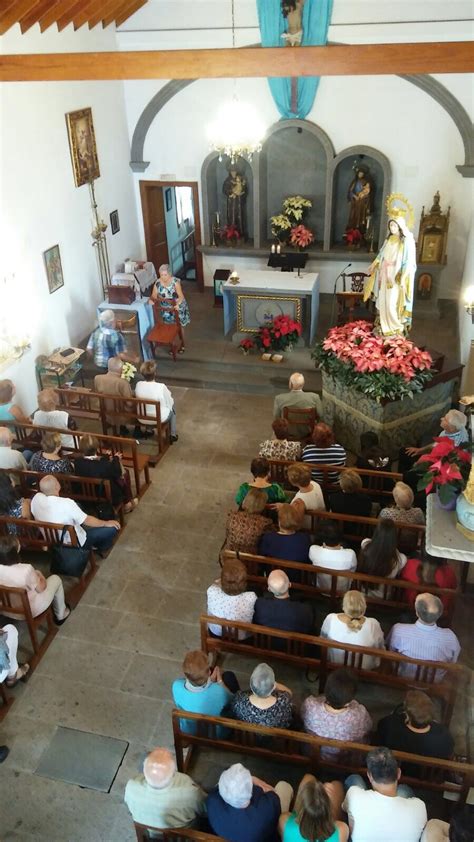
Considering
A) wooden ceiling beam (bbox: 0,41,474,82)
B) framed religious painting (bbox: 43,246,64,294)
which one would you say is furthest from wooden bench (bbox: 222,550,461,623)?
framed religious painting (bbox: 43,246,64,294)

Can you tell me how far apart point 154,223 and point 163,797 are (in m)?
10.5

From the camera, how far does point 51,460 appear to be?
6691 mm

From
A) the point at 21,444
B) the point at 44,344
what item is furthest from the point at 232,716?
the point at 44,344

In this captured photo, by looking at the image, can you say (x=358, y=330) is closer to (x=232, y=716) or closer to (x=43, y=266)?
(x=43, y=266)

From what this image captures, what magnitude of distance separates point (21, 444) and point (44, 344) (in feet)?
7.76

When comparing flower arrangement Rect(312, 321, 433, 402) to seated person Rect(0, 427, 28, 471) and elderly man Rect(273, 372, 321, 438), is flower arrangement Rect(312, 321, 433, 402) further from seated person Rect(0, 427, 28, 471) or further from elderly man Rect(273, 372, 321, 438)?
seated person Rect(0, 427, 28, 471)

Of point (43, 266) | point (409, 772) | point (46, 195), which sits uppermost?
point (46, 195)

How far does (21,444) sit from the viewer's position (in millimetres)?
7559

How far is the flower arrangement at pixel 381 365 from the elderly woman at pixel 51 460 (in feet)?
10.7

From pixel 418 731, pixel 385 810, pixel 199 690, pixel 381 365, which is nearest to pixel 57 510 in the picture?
pixel 199 690

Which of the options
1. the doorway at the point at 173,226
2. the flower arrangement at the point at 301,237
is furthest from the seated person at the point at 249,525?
the doorway at the point at 173,226

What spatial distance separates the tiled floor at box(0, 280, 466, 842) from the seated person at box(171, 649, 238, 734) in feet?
2.13

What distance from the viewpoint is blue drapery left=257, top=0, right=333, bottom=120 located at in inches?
393

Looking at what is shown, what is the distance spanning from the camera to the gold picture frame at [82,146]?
972 centimetres
